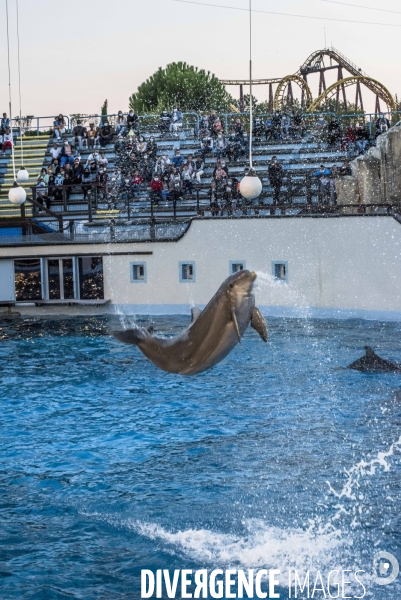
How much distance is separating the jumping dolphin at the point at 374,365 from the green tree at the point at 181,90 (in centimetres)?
5722

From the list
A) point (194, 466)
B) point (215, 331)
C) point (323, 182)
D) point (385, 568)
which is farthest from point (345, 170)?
point (215, 331)

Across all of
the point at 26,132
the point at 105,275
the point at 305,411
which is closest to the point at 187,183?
the point at 105,275

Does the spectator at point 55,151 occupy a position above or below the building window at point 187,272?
above

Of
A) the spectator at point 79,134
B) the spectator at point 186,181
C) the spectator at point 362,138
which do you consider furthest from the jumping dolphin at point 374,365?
the spectator at point 79,134

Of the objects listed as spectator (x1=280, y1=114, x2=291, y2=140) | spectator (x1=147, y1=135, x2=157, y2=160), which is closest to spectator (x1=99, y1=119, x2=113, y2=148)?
spectator (x1=147, y1=135, x2=157, y2=160)

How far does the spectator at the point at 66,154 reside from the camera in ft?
114

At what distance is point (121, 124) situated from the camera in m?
36.0

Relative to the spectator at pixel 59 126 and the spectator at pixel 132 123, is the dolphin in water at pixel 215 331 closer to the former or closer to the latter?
the spectator at pixel 132 123

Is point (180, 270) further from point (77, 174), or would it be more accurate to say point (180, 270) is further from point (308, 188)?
point (77, 174)

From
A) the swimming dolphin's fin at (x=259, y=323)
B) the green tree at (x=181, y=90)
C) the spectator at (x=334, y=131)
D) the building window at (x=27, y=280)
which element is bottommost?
the building window at (x=27, y=280)

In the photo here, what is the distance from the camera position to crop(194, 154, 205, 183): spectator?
31188 mm

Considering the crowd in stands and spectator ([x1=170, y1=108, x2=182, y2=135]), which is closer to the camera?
the crowd in stands

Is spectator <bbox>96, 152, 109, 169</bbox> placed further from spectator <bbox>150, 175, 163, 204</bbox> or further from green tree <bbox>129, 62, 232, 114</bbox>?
green tree <bbox>129, 62, 232, 114</bbox>

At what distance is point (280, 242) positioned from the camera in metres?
26.4
